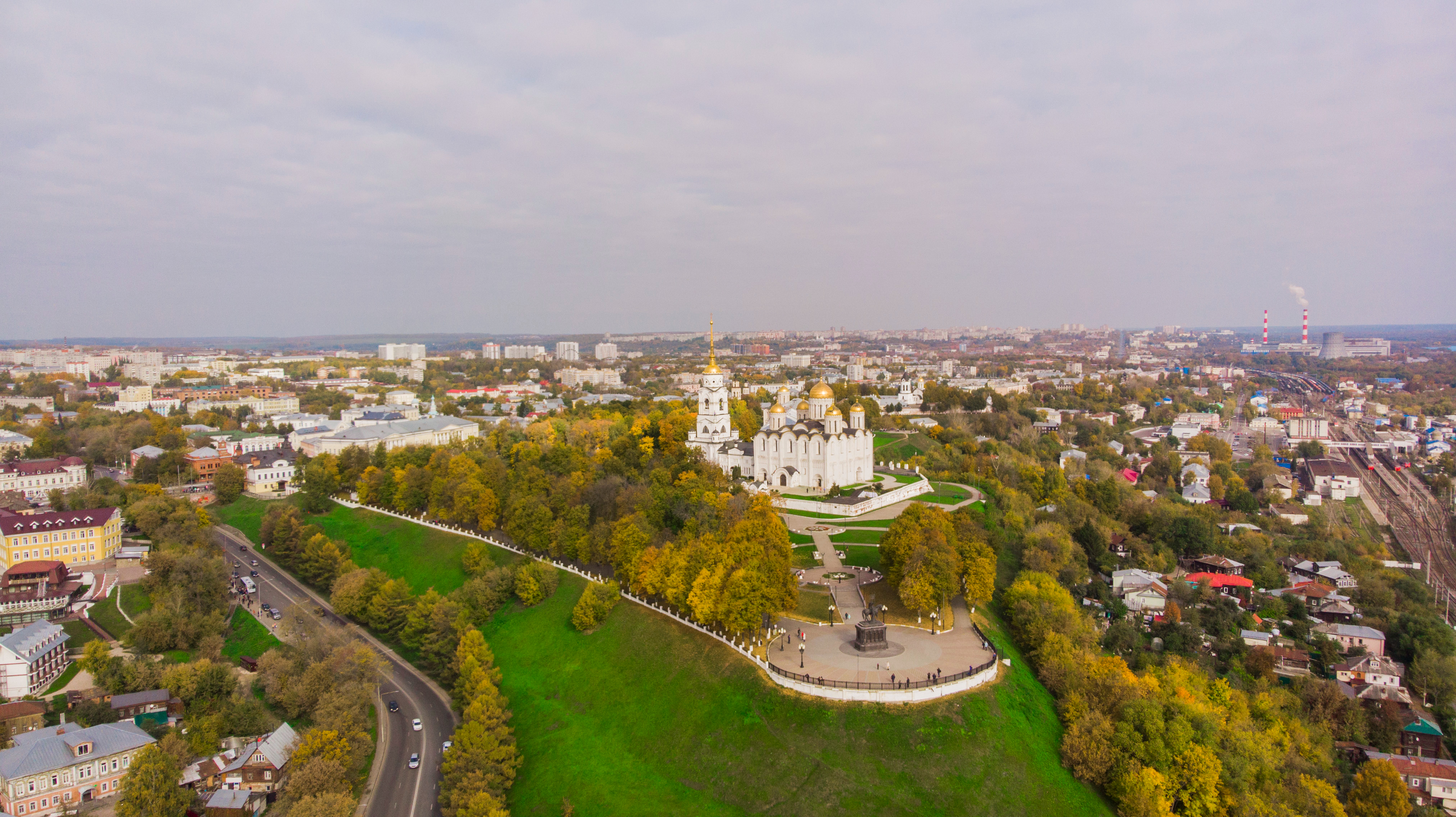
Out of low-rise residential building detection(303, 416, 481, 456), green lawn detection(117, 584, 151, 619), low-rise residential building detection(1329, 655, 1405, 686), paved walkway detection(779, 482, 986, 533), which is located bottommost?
low-rise residential building detection(1329, 655, 1405, 686)

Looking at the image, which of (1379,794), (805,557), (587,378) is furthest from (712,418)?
(587,378)

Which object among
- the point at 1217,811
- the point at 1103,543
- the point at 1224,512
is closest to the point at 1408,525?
the point at 1224,512

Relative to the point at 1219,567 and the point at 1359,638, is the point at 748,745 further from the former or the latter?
the point at 1219,567

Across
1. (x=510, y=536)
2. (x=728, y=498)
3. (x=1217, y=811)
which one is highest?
(x=728, y=498)

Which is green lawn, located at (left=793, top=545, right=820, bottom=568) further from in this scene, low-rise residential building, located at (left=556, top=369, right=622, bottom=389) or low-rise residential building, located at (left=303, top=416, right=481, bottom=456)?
low-rise residential building, located at (left=556, top=369, right=622, bottom=389)

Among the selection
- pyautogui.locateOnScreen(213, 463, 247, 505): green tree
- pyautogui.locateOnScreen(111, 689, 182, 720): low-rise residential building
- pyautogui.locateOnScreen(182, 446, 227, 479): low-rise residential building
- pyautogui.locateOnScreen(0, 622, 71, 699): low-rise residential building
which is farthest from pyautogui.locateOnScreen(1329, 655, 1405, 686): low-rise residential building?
pyautogui.locateOnScreen(182, 446, 227, 479): low-rise residential building

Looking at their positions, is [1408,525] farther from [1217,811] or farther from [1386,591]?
[1217,811]
